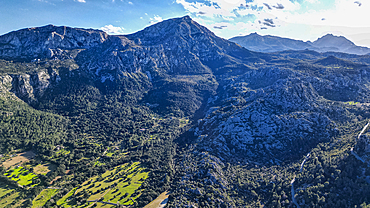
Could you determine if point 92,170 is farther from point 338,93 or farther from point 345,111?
point 338,93

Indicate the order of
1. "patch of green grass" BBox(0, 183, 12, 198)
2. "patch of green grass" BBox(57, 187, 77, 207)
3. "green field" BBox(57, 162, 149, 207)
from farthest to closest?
"patch of green grass" BBox(0, 183, 12, 198)
"green field" BBox(57, 162, 149, 207)
"patch of green grass" BBox(57, 187, 77, 207)

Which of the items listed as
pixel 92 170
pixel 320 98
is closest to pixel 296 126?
pixel 320 98

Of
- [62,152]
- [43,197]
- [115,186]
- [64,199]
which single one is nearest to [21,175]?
[62,152]

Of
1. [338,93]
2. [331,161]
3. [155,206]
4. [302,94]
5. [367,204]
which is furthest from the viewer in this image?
[338,93]

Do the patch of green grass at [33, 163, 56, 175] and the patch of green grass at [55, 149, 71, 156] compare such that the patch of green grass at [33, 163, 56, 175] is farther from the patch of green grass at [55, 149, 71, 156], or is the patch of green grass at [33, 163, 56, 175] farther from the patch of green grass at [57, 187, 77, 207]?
the patch of green grass at [57, 187, 77, 207]

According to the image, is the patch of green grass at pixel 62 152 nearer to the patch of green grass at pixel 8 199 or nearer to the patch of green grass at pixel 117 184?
the patch of green grass at pixel 8 199

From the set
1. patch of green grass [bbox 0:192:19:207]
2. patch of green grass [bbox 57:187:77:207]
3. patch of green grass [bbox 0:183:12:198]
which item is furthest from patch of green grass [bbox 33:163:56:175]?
patch of green grass [bbox 57:187:77:207]

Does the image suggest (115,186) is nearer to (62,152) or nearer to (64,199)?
(64,199)
